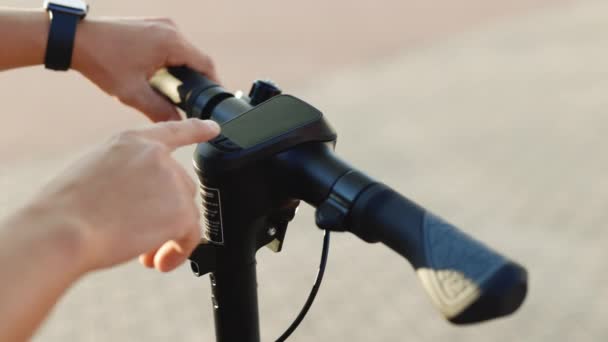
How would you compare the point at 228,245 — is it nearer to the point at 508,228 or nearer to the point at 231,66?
the point at 508,228

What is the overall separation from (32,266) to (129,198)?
141 mm

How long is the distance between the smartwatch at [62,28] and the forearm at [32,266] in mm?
716

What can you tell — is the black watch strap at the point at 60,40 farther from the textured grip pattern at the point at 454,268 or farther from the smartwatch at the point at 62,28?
the textured grip pattern at the point at 454,268

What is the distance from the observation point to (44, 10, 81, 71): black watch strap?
154 cm

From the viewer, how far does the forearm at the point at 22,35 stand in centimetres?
153

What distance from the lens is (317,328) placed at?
3930mm

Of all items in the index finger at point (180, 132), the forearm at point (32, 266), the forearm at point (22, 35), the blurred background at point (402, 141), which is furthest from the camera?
the blurred background at point (402, 141)

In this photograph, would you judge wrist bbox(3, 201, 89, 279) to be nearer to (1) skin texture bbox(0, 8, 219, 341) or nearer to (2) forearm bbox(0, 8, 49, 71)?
(1) skin texture bbox(0, 8, 219, 341)

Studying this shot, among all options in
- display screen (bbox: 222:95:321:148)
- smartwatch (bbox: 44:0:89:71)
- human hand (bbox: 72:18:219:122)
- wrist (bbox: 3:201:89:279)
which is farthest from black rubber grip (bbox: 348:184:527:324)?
smartwatch (bbox: 44:0:89:71)

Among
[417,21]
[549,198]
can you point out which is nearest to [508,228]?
[549,198]

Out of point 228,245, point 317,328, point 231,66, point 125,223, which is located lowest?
point 231,66

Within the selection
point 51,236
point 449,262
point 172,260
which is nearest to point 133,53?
point 172,260

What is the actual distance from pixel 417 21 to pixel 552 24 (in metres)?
1.34

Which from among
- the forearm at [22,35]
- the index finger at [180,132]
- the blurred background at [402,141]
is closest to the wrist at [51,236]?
the index finger at [180,132]
